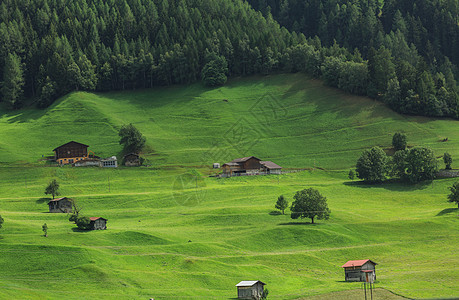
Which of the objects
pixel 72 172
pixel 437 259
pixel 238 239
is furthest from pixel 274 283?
pixel 72 172

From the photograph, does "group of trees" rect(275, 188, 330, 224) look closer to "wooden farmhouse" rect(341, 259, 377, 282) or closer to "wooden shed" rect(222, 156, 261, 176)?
"wooden farmhouse" rect(341, 259, 377, 282)

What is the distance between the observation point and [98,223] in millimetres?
122625

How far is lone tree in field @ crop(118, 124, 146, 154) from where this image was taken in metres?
193

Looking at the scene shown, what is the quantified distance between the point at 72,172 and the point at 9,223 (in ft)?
178

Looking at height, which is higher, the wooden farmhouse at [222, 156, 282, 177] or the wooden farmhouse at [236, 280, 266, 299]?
the wooden farmhouse at [222, 156, 282, 177]

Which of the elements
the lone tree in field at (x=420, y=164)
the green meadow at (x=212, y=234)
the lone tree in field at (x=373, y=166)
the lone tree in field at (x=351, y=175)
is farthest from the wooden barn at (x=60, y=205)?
the lone tree in field at (x=420, y=164)

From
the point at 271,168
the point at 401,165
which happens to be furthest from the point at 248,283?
the point at 271,168

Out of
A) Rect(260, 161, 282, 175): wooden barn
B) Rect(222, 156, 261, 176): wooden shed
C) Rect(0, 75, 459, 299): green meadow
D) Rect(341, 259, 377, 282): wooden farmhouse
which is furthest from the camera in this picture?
Rect(260, 161, 282, 175): wooden barn

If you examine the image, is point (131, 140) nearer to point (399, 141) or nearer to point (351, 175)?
point (351, 175)

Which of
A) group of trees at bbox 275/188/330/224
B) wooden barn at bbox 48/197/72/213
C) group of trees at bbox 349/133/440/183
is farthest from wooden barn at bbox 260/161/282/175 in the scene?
wooden barn at bbox 48/197/72/213

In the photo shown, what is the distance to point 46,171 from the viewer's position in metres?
175

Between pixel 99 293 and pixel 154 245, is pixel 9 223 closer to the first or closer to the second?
pixel 154 245

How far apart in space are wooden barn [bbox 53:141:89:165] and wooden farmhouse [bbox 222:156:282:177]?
139 feet

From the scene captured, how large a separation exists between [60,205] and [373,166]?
76.3 meters
